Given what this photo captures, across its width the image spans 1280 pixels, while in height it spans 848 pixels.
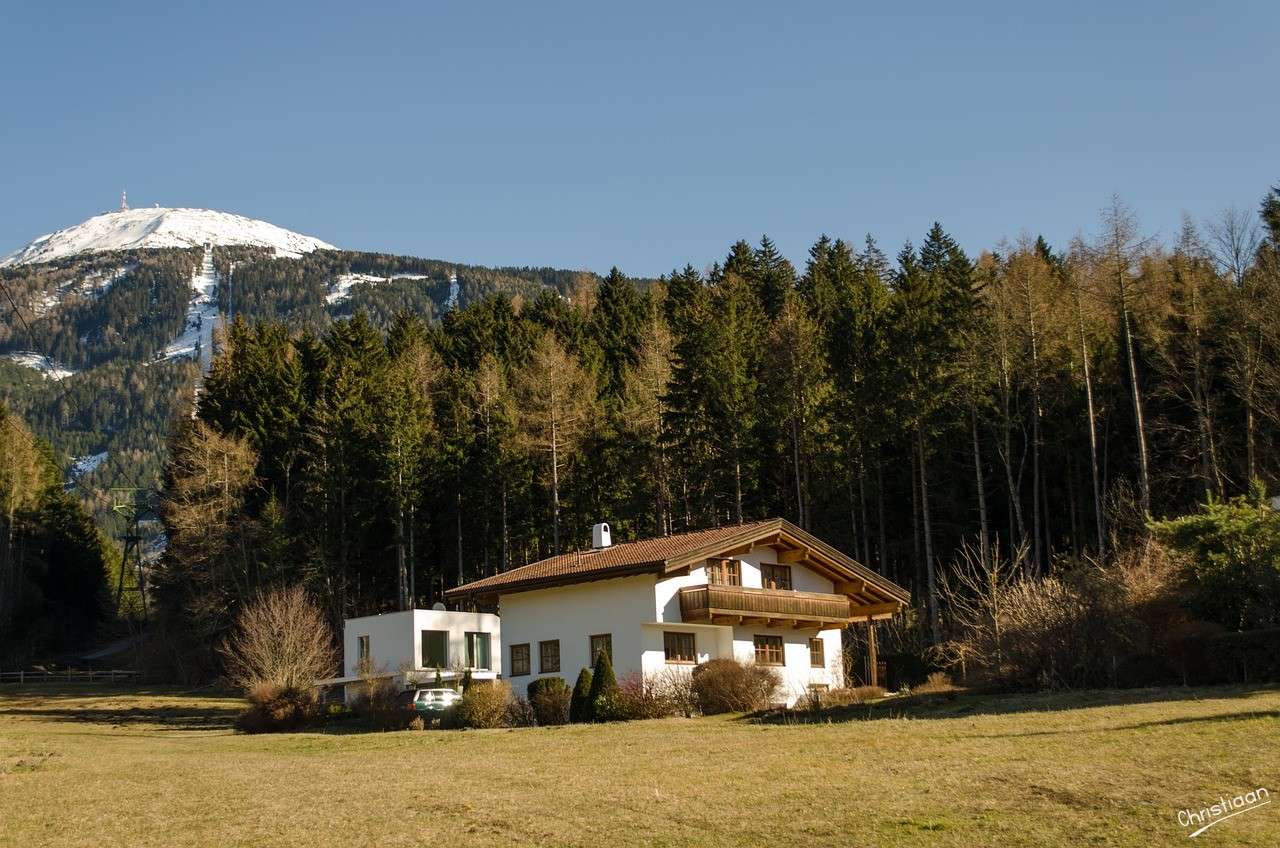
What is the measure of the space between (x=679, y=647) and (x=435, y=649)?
1198cm

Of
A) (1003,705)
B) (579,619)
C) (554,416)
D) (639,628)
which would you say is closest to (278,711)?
(579,619)

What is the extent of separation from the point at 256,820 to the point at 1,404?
7609 centimetres

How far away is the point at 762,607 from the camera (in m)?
38.1

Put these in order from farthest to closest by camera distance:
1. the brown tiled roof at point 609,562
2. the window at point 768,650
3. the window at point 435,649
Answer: the window at point 435,649, the window at point 768,650, the brown tiled roof at point 609,562

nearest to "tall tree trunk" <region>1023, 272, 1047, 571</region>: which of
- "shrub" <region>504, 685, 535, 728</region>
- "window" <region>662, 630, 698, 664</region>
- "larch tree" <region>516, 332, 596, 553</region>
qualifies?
"window" <region>662, 630, 698, 664</region>

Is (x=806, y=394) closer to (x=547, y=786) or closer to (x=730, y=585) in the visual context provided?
(x=730, y=585)

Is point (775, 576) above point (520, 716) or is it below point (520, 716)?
above

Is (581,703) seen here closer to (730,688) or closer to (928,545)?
(730,688)

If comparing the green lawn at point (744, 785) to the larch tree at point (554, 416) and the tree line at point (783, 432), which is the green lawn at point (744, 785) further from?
the larch tree at point (554, 416)

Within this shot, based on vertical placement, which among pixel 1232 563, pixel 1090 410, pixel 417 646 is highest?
pixel 1090 410

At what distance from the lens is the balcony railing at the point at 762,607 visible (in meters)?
36.8

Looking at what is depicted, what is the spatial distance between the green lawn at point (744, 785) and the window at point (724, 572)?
1252cm

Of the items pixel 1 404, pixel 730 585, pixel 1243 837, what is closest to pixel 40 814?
pixel 1243 837

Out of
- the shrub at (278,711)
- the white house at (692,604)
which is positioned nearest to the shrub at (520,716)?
the white house at (692,604)
